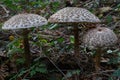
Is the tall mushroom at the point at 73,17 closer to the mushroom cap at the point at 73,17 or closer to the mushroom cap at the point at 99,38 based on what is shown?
the mushroom cap at the point at 73,17

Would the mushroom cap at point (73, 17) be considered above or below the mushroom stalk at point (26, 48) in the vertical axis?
above

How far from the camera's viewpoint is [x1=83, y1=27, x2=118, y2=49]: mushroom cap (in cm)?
233

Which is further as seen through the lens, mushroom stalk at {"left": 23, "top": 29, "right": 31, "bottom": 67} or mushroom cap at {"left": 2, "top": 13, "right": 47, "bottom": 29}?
mushroom stalk at {"left": 23, "top": 29, "right": 31, "bottom": 67}

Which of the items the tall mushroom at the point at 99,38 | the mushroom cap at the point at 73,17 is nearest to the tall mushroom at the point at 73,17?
the mushroom cap at the point at 73,17

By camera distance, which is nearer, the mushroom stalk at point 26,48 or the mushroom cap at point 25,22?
the mushroom cap at point 25,22

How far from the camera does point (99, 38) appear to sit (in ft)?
7.66

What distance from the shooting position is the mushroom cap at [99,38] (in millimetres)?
2328

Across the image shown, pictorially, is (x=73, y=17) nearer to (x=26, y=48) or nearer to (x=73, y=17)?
(x=73, y=17)

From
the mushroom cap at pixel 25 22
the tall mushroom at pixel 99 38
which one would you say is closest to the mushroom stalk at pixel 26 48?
the mushroom cap at pixel 25 22

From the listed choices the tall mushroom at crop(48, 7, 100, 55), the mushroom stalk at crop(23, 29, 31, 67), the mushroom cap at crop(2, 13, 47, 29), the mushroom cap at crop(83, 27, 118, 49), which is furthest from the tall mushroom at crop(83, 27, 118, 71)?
the mushroom stalk at crop(23, 29, 31, 67)

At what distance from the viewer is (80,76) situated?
103 inches

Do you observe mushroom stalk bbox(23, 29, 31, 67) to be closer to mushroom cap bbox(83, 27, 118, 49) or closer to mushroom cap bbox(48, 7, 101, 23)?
mushroom cap bbox(48, 7, 101, 23)

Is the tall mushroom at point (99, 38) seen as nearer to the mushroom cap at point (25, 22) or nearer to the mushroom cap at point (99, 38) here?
the mushroom cap at point (99, 38)

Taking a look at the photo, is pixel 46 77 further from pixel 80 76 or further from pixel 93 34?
pixel 93 34
